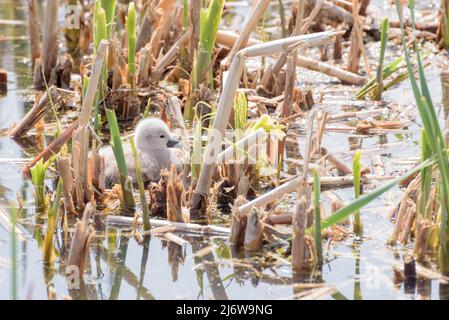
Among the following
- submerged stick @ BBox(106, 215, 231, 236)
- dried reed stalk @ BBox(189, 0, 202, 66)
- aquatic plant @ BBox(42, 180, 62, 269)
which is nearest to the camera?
aquatic plant @ BBox(42, 180, 62, 269)

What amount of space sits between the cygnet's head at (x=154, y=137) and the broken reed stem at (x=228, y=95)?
2.88 ft

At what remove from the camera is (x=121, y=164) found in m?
4.80

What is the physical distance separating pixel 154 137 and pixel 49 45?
5.95ft

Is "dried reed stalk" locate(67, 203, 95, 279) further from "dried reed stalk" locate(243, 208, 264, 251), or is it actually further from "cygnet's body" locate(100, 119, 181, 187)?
"cygnet's body" locate(100, 119, 181, 187)

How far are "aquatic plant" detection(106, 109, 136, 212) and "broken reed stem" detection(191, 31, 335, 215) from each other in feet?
1.17

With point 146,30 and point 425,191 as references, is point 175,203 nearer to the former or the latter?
point 425,191

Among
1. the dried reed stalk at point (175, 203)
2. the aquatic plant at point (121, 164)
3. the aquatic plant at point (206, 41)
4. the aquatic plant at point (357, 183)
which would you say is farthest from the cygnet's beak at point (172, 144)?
the aquatic plant at point (357, 183)

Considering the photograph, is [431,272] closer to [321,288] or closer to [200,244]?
[321,288]

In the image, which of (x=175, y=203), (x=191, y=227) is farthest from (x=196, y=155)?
(x=191, y=227)

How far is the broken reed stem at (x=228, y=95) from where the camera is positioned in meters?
4.35

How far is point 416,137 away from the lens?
6035 millimetres

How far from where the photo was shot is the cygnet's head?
223 inches

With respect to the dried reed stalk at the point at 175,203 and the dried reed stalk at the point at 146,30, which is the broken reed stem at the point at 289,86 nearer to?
the dried reed stalk at the point at 175,203

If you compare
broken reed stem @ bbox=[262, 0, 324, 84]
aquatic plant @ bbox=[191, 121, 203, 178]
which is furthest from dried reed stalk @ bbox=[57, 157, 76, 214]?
broken reed stem @ bbox=[262, 0, 324, 84]
